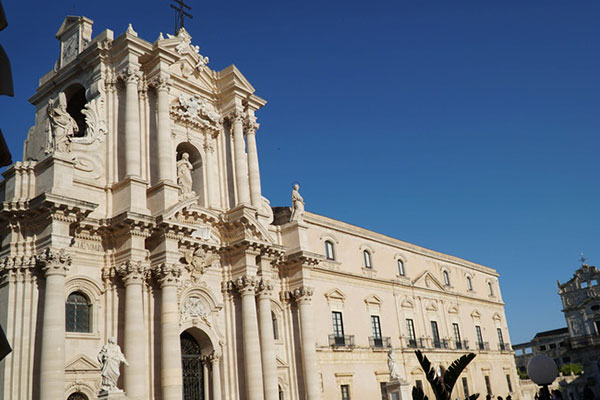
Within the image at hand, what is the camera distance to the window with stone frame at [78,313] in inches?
686

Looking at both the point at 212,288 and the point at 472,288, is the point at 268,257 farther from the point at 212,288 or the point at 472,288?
the point at 472,288

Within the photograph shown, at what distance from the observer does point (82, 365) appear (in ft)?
56.0

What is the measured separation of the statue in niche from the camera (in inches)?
863

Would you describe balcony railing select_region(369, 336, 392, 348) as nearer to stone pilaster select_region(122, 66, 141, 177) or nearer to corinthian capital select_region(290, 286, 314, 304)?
corinthian capital select_region(290, 286, 314, 304)

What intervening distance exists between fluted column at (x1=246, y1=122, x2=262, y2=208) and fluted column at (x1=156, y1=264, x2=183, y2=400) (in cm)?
606

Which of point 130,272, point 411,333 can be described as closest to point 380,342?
point 411,333

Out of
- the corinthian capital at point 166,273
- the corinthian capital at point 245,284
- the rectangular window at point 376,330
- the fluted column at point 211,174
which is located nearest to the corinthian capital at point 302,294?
the corinthian capital at point 245,284

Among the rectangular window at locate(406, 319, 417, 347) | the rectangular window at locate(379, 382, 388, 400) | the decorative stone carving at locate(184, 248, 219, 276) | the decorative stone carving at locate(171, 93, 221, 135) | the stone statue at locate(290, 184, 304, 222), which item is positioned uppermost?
the decorative stone carving at locate(171, 93, 221, 135)

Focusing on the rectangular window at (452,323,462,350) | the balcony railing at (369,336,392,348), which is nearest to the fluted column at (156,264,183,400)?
the balcony railing at (369,336,392,348)

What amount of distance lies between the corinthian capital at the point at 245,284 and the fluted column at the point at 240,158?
3007 mm

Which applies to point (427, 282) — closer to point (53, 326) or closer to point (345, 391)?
point (345, 391)

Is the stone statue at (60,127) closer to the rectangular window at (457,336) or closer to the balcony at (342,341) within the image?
the balcony at (342,341)

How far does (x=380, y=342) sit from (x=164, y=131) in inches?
608

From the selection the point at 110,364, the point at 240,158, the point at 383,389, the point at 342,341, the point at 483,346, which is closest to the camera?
the point at 110,364
